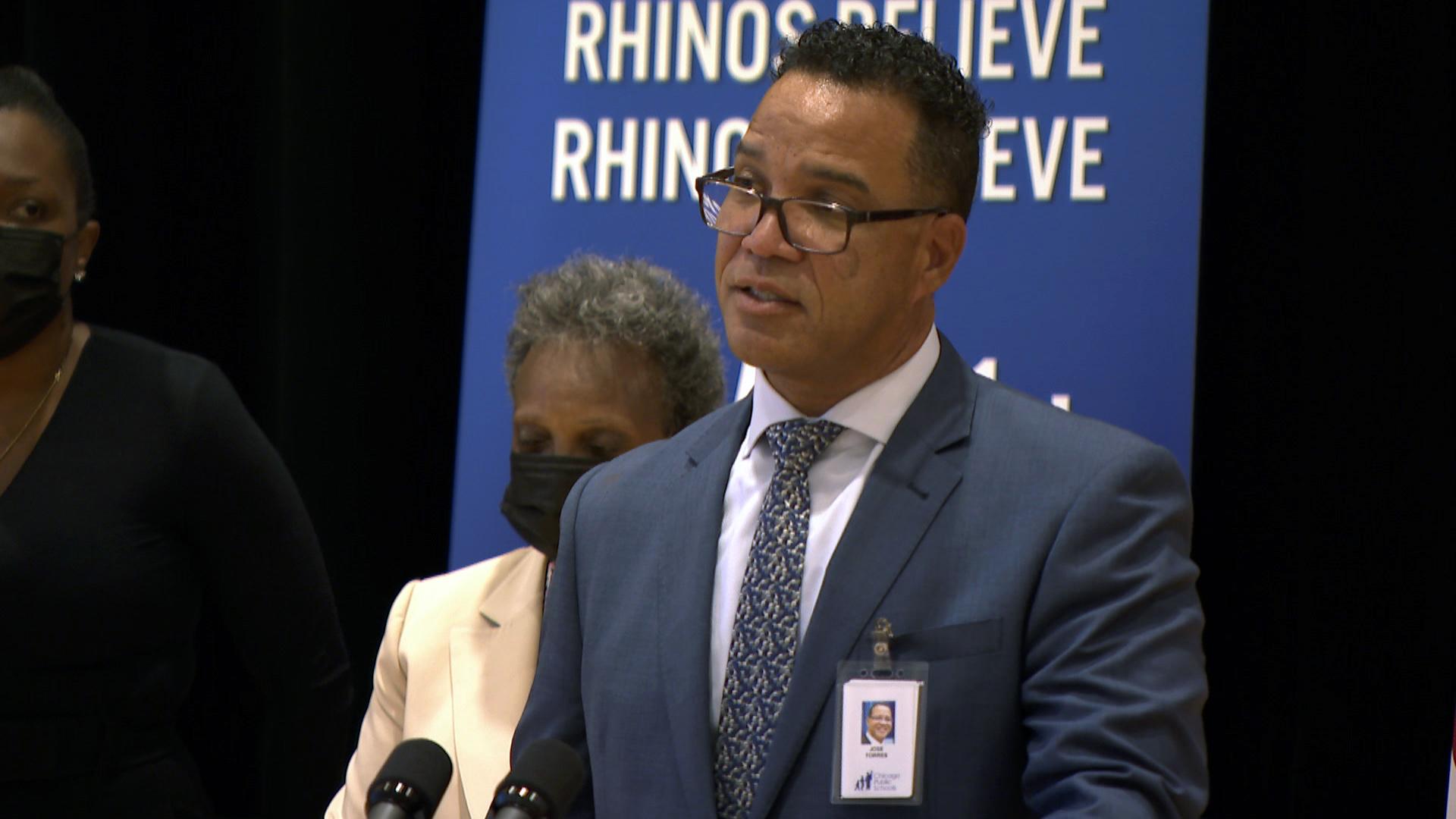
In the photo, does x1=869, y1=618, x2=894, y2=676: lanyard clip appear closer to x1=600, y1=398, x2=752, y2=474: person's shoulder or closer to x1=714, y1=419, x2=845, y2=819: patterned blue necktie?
x1=714, y1=419, x2=845, y2=819: patterned blue necktie

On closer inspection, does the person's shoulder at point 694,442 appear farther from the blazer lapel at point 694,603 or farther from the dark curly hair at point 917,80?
the dark curly hair at point 917,80

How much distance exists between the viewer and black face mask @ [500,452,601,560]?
2760 millimetres

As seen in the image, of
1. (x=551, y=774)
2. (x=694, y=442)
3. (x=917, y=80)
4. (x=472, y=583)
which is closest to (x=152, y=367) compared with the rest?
(x=472, y=583)

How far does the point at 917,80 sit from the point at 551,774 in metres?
0.94

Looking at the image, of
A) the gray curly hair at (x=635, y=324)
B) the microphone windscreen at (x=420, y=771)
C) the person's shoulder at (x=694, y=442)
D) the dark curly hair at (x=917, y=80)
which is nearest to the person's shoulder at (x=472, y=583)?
the gray curly hair at (x=635, y=324)

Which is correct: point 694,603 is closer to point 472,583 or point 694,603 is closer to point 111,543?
point 472,583

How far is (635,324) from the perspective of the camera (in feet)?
9.54

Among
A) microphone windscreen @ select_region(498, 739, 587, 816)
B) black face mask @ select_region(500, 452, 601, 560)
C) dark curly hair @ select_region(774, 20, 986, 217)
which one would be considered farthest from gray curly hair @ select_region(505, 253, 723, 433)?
microphone windscreen @ select_region(498, 739, 587, 816)

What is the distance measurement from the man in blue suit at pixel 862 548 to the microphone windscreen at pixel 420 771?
400mm

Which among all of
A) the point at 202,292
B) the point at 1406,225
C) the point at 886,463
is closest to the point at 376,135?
the point at 202,292

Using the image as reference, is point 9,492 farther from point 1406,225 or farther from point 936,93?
point 1406,225

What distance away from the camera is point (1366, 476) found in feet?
11.1

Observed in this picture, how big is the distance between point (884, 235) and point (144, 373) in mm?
1748

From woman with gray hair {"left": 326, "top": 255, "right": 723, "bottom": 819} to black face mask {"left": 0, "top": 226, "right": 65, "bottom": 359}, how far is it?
865mm
